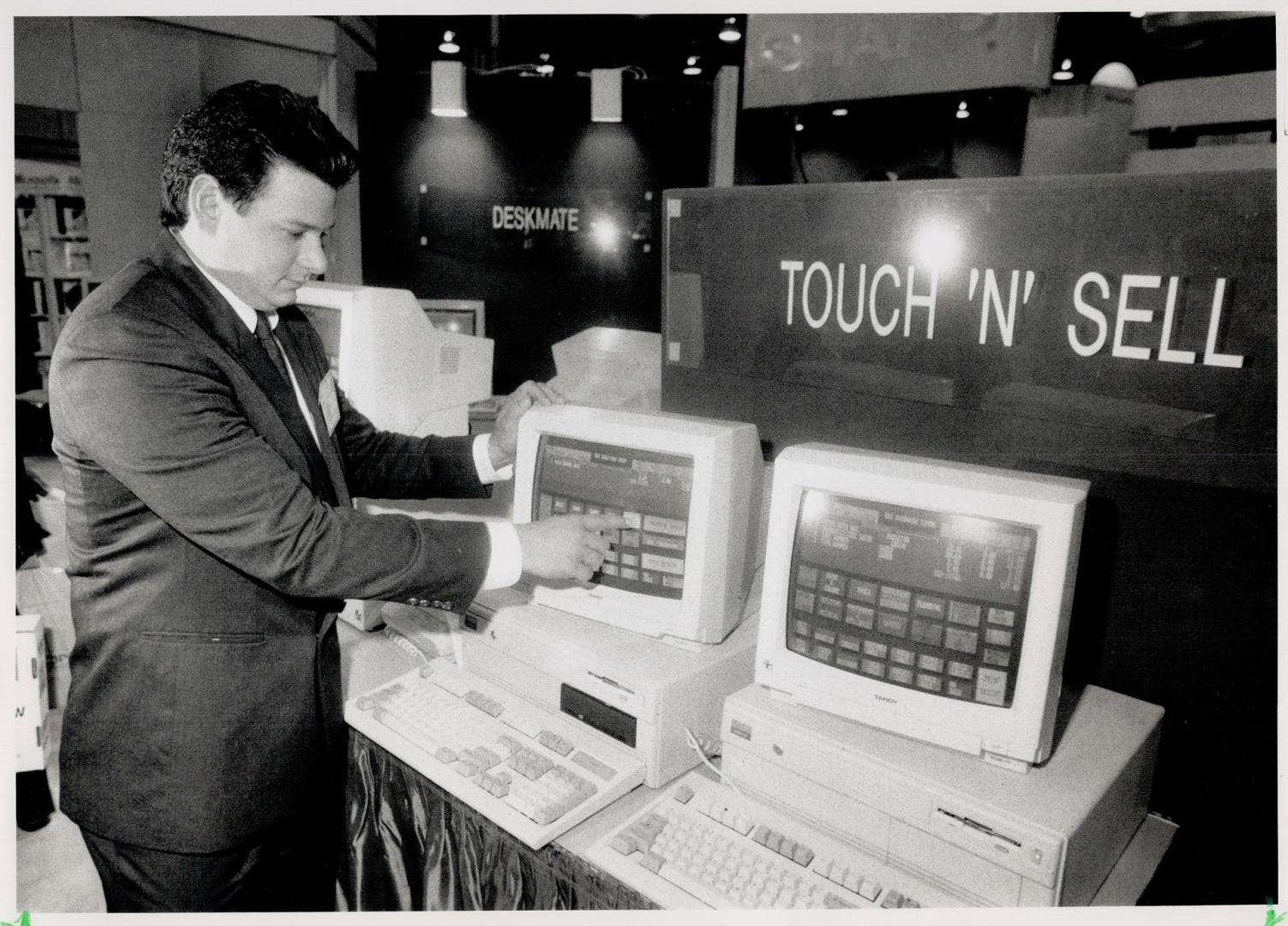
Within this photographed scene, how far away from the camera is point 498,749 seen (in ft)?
4.12

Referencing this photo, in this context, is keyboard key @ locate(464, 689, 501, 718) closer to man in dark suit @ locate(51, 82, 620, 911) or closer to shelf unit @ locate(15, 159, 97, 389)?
man in dark suit @ locate(51, 82, 620, 911)

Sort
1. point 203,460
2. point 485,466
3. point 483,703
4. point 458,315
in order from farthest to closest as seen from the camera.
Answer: point 458,315
point 485,466
point 483,703
point 203,460

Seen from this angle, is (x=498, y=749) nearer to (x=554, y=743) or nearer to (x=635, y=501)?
(x=554, y=743)

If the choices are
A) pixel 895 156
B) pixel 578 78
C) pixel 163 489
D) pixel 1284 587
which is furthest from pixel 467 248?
pixel 1284 587

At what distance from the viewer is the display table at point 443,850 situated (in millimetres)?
1118

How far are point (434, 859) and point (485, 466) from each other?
0.66 m

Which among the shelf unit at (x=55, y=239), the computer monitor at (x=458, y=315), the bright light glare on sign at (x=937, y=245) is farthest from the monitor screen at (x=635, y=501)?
the shelf unit at (x=55, y=239)

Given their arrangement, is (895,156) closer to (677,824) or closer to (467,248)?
(467,248)

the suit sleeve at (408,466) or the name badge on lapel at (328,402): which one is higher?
the name badge on lapel at (328,402)

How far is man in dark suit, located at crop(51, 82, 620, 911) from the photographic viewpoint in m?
1.05

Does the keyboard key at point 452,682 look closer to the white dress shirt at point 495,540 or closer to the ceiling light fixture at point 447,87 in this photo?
the white dress shirt at point 495,540

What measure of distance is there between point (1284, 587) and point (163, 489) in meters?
1.43

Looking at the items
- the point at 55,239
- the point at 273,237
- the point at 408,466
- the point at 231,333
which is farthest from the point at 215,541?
the point at 55,239

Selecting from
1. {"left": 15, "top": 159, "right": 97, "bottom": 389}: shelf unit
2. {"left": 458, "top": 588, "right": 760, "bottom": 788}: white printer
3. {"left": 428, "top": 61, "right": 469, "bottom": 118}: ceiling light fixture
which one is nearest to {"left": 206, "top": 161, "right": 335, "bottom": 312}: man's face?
{"left": 458, "top": 588, "right": 760, "bottom": 788}: white printer
